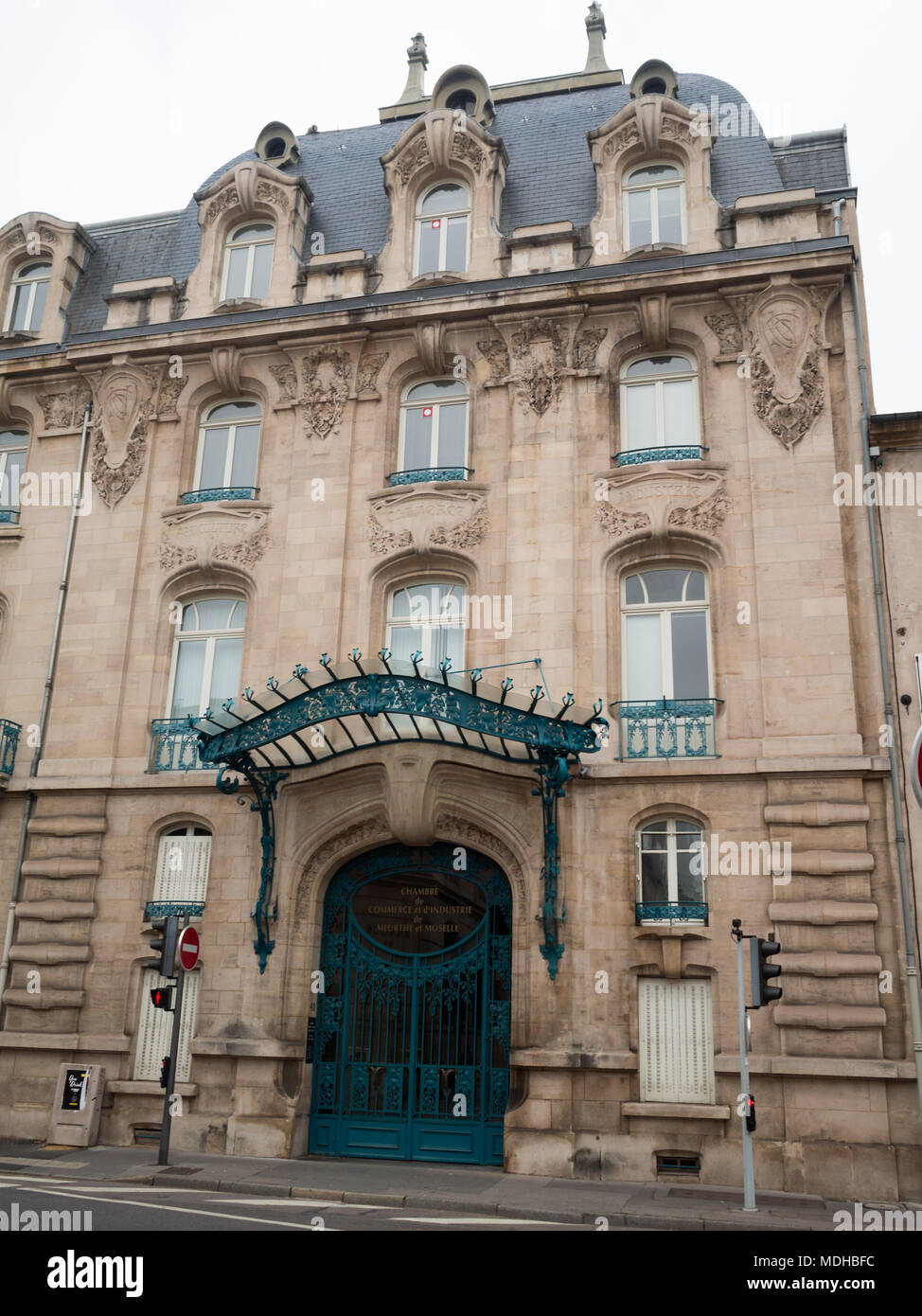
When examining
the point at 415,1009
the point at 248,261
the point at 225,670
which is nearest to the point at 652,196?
the point at 248,261

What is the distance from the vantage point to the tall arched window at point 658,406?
1836 centimetres

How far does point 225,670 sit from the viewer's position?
18922 millimetres

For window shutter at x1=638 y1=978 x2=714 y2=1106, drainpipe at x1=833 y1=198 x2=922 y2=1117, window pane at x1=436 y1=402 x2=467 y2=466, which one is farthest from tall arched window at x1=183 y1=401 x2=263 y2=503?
window shutter at x1=638 y1=978 x2=714 y2=1106

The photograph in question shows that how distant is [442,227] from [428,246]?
43cm

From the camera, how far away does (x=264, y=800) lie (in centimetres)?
1702

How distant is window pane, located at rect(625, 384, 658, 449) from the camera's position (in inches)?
728

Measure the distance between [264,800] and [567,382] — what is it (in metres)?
8.14

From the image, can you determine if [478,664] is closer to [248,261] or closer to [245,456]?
[245,456]

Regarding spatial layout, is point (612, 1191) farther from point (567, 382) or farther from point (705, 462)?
point (567, 382)

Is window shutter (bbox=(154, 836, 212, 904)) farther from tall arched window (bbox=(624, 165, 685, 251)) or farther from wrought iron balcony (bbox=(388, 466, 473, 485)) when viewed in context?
tall arched window (bbox=(624, 165, 685, 251))

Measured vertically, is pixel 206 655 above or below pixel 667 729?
above

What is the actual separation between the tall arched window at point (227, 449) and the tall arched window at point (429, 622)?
3.67 m

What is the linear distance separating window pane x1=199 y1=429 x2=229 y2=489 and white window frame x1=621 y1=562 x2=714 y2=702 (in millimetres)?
7478
